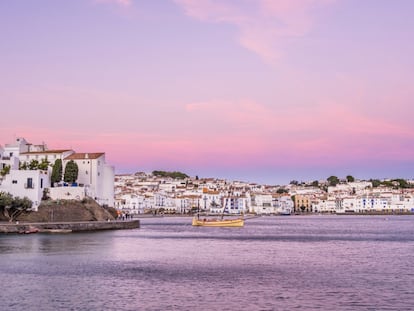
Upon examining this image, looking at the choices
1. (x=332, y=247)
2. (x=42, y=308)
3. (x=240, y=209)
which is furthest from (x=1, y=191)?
(x=240, y=209)

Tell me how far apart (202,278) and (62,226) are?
34880 millimetres

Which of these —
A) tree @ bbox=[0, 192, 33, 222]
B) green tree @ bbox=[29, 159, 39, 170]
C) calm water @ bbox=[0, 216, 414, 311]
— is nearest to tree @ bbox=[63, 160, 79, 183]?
green tree @ bbox=[29, 159, 39, 170]

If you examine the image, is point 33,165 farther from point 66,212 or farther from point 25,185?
point 66,212

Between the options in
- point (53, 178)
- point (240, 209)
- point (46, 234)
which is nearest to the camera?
point (46, 234)

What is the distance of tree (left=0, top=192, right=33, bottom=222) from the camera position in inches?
2299

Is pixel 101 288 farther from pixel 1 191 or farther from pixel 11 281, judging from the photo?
pixel 1 191

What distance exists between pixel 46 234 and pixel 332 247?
84.9ft

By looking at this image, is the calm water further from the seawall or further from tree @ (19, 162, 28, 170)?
tree @ (19, 162, 28, 170)

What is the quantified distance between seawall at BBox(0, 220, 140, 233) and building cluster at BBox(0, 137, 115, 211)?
4.86 meters

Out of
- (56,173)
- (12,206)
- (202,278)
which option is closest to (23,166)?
(56,173)

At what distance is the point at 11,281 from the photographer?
25188 millimetres

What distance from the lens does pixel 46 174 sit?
2640 inches

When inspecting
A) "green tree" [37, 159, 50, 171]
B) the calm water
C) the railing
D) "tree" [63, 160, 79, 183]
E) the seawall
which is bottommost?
the calm water

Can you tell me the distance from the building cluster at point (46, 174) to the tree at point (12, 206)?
2.31 m
